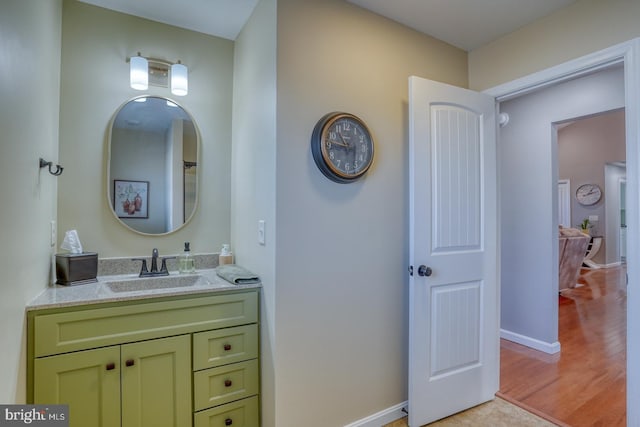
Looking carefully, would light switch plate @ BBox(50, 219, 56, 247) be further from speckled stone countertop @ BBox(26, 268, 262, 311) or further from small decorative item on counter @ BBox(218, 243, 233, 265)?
small decorative item on counter @ BBox(218, 243, 233, 265)

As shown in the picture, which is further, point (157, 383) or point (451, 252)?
point (451, 252)

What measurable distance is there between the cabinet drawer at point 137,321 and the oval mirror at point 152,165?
2.36ft

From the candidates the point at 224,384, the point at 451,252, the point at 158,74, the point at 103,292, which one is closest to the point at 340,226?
the point at 451,252

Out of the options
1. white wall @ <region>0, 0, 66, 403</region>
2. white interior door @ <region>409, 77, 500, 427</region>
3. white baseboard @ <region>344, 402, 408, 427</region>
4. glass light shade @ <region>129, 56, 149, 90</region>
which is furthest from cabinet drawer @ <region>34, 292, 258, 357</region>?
glass light shade @ <region>129, 56, 149, 90</region>

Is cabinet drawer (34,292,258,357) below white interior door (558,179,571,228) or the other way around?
below

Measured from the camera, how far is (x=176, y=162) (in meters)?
2.20

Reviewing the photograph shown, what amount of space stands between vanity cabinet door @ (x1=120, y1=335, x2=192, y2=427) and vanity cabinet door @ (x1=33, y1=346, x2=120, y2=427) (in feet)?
0.16

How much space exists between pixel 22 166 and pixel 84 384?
1001 mm

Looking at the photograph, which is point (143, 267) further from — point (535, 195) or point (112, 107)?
point (535, 195)

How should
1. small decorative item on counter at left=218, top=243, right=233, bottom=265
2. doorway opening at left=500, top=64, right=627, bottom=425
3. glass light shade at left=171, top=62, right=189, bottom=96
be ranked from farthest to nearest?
doorway opening at left=500, top=64, right=627, bottom=425
small decorative item on counter at left=218, top=243, right=233, bottom=265
glass light shade at left=171, top=62, right=189, bottom=96

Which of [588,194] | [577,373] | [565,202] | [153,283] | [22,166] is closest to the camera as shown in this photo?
[22,166]

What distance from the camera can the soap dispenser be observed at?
2.11 metres

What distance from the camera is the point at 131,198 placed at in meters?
2.07

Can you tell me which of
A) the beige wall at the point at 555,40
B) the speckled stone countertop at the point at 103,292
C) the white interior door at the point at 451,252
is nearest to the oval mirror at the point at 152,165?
the speckled stone countertop at the point at 103,292
